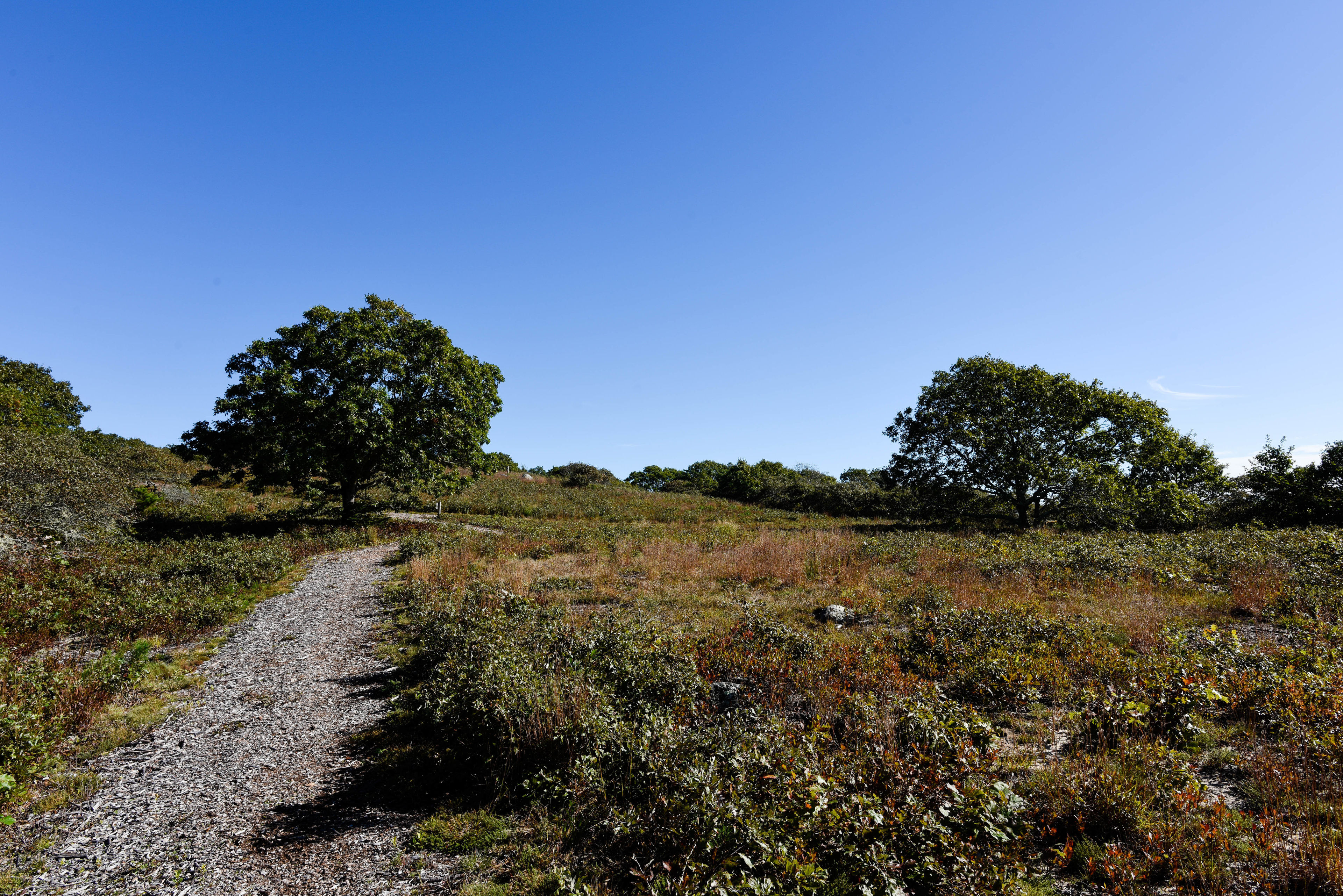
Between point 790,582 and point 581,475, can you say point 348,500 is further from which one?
point 581,475

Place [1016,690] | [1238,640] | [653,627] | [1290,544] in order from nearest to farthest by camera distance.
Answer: [1016,690] → [1238,640] → [653,627] → [1290,544]

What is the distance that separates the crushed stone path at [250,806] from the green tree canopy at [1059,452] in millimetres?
27387

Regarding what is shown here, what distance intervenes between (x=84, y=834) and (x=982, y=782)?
8.24 m

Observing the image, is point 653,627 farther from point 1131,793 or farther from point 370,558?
point 370,558

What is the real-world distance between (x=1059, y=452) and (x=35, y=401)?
6353cm

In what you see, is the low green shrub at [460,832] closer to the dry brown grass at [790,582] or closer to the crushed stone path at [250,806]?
the crushed stone path at [250,806]

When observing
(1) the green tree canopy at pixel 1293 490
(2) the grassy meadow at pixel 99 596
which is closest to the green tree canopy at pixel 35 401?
(2) the grassy meadow at pixel 99 596

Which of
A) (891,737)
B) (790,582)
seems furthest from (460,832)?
(790,582)

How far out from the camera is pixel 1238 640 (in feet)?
25.1

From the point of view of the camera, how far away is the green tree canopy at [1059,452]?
2434 centimetres

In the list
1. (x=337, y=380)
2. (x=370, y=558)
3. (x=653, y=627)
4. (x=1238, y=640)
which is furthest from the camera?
(x=337, y=380)

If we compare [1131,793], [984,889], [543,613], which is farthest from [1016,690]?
[543,613]

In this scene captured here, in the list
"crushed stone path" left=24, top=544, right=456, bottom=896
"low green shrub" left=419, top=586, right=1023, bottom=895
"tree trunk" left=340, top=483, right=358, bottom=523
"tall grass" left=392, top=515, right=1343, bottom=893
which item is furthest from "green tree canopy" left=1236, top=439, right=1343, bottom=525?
"tree trunk" left=340, top=483, right=358, bottom=523

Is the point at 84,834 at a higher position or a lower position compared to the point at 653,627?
lower
